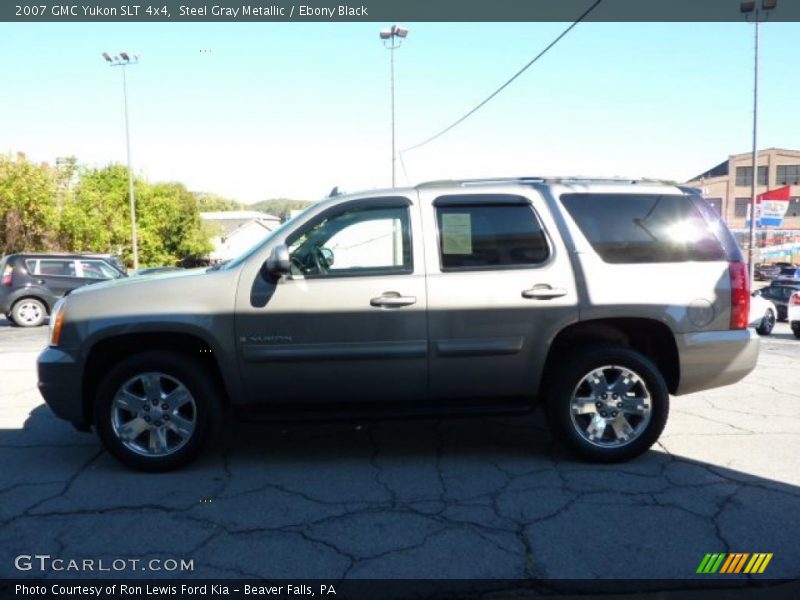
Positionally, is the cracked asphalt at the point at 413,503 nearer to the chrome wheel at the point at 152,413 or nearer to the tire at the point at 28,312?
the chrome wheel at the point at 152,413

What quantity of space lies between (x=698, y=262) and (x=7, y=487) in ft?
15.7

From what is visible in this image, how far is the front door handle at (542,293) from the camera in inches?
151

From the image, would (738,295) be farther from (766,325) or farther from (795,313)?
(766,325)

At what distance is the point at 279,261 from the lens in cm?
365

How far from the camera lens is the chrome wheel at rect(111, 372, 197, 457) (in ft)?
12.5

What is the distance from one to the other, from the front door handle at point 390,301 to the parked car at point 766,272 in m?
49.0

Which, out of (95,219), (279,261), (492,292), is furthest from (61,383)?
(95,219)

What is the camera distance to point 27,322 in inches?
542

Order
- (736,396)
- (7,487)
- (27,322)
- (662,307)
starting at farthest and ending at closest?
(27,322), (736,396), (662,307), (7,487)

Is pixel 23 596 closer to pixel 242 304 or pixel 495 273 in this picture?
pixel 242 304

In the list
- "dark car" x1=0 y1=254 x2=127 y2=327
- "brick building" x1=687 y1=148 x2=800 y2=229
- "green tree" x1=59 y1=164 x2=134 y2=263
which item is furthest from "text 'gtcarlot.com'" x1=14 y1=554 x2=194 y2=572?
"brick building" x1=687 y1=148 x2=800 y2=229

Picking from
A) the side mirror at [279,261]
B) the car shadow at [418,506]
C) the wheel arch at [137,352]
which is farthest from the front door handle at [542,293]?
the wheel arch at [137,352]

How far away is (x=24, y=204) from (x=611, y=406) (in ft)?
110

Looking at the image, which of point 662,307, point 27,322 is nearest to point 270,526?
point 662,307
